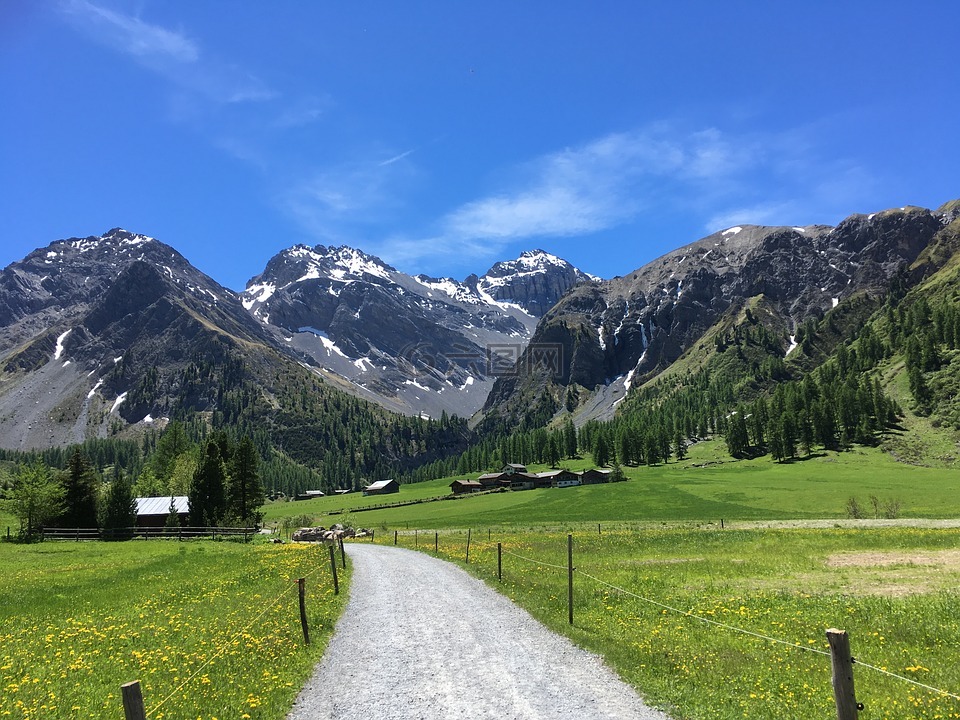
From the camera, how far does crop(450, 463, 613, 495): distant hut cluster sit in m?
179

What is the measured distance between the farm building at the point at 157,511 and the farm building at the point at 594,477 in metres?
122

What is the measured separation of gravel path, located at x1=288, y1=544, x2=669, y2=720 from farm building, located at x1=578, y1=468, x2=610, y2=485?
159 metres

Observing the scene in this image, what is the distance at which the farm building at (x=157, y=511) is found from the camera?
85.1 meters

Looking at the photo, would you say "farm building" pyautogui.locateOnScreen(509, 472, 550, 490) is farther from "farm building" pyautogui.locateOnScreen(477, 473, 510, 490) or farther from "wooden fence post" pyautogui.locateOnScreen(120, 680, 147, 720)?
"wooden fence post" pyautogui.locateOnScreen(120, 680, 147, 720)

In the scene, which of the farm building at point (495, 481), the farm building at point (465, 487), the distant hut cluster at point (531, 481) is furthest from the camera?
the farm building at point (465, 487)

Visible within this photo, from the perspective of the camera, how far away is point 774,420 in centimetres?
17938

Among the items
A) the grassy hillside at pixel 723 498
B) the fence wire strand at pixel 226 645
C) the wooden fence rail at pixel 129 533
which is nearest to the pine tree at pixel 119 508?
the wooden fence rail at pixel 129 533

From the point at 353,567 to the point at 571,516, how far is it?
72949 mm

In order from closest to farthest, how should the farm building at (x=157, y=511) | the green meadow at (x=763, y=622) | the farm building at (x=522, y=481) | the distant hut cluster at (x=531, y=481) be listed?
the green meadow at (x=763, y=622), the farm building at (x=157, y=511), the distant hut cluster at (x=531, y=481), the farm building at (x=522, y=481)

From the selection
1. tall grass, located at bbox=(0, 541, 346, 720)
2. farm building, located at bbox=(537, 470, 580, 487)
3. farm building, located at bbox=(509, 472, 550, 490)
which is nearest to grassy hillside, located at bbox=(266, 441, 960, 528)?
farm building, located at bbox=(537, 470, 580, 487)

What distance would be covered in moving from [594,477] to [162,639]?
169157mm

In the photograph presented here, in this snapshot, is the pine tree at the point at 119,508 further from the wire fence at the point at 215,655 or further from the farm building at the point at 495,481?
the farm building at the point at 495,481

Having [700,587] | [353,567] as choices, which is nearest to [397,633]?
[700,587]

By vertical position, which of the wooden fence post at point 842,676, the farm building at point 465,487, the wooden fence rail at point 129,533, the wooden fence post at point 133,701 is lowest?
the farm building at point 465,487
